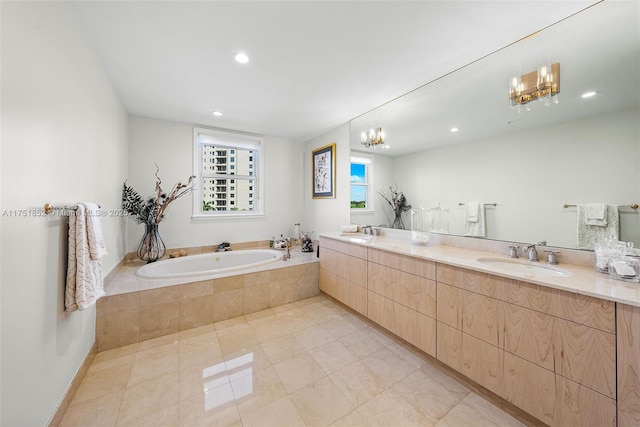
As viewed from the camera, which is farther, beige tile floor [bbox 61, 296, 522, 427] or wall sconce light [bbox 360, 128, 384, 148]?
wall sconce light [bbox 360, 128, 384, 148]

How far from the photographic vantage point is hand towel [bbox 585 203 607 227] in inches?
54.3

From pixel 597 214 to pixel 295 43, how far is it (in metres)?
2.27

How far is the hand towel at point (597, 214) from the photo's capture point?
4.52ft

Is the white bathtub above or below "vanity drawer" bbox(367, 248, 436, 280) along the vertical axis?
below

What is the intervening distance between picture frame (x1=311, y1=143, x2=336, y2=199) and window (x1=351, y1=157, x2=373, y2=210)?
0.43 metres

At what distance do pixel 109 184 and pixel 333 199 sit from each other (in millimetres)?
2597

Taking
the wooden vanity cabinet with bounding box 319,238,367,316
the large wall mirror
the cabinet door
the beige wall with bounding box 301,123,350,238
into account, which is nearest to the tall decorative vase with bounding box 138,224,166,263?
the wooden vanity cabinet with bounding box 319,238,367,316

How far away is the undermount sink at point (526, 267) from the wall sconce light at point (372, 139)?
1691 millimetres

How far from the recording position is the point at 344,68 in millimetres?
1985

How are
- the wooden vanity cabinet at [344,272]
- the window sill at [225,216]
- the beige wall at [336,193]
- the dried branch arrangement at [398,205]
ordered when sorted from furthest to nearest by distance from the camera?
1. the window sill at [225,216]
2. the beige wall at [336,193]
3. the dried branch arrangement at [398,205]
4. the wooden vanity cabinet at [344,272]

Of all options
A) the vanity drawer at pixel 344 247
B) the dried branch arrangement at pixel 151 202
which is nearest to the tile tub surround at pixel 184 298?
the vanity drawer at pixel 344 247

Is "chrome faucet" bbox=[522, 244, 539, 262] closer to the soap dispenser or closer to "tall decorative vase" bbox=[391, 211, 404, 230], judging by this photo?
the soap dispenser

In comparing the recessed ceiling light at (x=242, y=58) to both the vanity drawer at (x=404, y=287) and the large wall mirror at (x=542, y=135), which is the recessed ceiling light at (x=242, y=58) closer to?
the large wall mirror at (x=542, y=135)

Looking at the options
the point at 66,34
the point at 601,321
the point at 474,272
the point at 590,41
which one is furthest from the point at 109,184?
the point at 590,41
